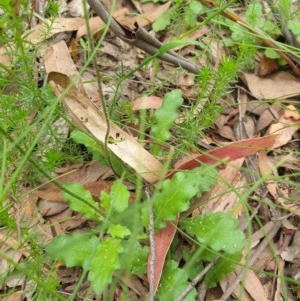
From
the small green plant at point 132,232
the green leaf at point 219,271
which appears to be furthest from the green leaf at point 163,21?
the green leaf at point 219,271

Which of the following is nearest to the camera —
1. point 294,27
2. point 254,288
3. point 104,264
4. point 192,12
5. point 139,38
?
point 104,264

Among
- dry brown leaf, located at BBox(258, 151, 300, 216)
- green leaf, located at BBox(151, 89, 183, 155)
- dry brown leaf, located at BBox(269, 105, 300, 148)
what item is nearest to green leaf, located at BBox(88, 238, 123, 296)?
green leaf, located at BBox(151, 89, 183, 155)

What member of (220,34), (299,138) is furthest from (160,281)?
(220,34)

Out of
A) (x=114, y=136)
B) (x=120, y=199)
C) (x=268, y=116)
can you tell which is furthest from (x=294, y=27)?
(x=120, y=199)

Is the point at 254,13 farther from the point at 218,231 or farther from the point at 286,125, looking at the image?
the point at 218,231

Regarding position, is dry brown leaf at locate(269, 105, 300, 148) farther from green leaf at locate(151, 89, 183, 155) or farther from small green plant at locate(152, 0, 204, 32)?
small green plant at locate(152, 0, 204, 32)
